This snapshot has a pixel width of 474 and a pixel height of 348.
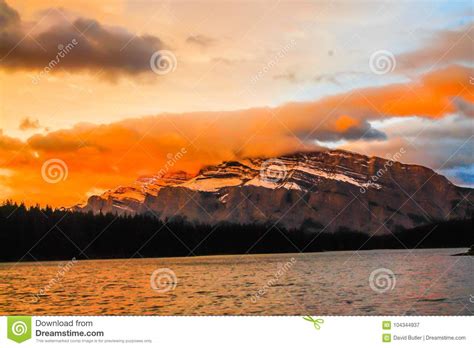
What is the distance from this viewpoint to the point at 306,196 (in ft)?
584

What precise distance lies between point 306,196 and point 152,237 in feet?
216

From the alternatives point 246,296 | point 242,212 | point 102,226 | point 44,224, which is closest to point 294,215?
point 242,212

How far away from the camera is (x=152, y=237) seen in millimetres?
124312

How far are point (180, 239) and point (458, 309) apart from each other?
84118 millimetres

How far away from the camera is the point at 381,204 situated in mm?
173125

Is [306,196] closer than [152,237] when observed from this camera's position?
No

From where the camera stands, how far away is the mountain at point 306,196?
5477 inches

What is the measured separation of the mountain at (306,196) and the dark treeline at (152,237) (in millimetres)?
3425

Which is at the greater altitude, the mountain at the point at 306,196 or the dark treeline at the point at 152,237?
the mountain at the point at 306,196

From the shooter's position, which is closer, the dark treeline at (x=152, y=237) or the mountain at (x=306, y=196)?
the dark treeline at (x=152, y=237)

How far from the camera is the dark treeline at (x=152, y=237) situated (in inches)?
3482
